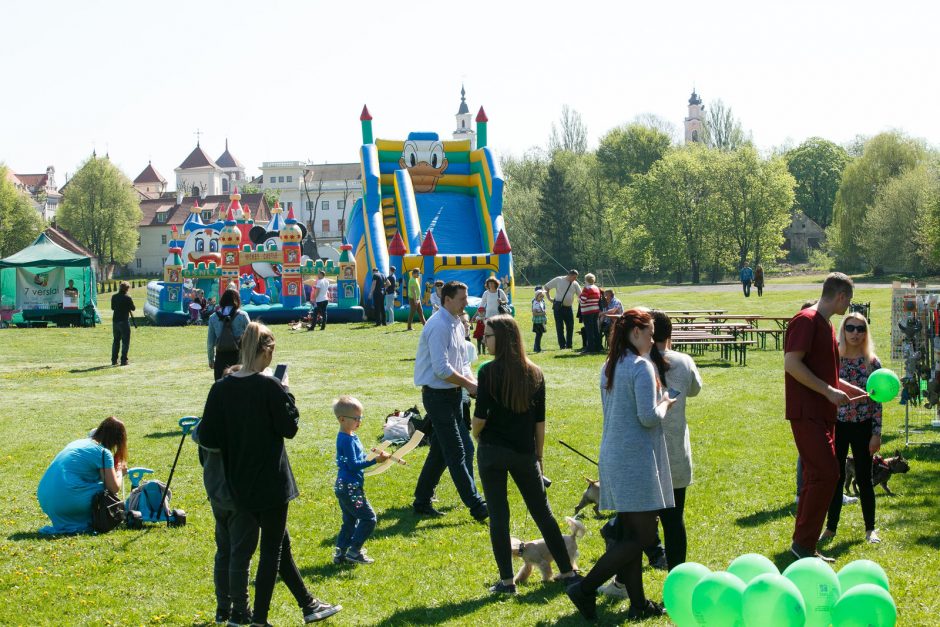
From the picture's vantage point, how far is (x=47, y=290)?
1320 inches

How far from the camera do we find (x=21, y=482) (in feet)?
32.4

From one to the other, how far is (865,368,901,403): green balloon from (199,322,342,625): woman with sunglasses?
4.18 meters

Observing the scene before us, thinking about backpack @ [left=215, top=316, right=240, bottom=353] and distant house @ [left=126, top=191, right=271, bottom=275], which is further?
distant house @ [left=126, top=191, right=271, bottom=275]

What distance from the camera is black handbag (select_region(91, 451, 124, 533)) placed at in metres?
7.88

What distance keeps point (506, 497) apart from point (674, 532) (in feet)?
3.55

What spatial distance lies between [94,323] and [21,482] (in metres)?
25.0

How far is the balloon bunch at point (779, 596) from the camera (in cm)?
441

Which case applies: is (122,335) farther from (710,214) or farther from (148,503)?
(710,214)

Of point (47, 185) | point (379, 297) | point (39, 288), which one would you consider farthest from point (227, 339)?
point (47, 185)

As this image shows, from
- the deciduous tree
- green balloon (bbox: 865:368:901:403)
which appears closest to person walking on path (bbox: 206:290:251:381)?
green balloon (bbox: 865:368:901:403)

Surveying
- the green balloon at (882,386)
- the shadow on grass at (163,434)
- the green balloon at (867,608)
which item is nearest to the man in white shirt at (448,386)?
the green balloon at (882,386)

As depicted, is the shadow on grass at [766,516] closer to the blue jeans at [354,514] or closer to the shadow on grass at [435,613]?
the shadow on grass at [435,613]

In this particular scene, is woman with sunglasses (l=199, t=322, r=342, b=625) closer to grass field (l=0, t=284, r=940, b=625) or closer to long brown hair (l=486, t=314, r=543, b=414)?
grass field (l=0, t=284, r=940, b=625)

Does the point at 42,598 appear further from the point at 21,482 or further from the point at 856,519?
the point at 856,519
